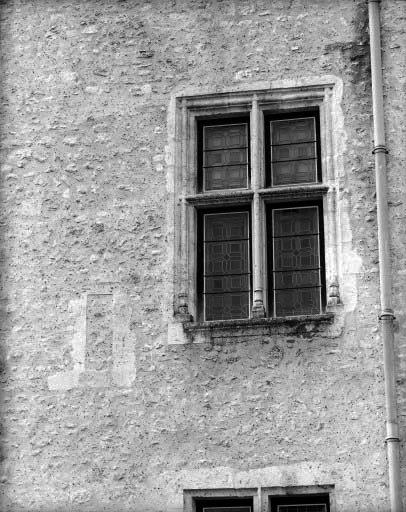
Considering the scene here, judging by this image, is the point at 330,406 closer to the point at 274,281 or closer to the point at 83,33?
the point at 274,281

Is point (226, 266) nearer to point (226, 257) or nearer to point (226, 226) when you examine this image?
point (226, 257)

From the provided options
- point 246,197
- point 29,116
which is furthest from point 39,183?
point 246,197

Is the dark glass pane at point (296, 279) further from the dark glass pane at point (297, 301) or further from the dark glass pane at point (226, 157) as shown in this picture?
the dark glass pane at point (226, 157)

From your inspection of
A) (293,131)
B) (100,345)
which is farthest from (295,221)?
(100,345)

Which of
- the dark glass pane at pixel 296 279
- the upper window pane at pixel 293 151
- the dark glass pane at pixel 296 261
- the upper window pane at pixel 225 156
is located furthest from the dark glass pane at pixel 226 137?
the dark glass pane at pixel 296 279

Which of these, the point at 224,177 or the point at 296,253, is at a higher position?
the point at 224,177

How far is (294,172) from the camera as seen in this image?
1415cm

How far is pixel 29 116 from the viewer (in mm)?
14555

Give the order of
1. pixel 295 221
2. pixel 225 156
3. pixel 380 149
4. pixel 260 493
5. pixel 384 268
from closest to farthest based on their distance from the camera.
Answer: pixel 260 493
pixel 384 268
pixel 380 149
pixel 295 221
pixel 225 156

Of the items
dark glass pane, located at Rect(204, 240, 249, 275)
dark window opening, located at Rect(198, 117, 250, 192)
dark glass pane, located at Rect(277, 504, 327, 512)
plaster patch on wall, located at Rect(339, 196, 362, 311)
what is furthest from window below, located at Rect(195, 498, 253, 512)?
dark window opening, located at Rect(198, 117, 250, 192)

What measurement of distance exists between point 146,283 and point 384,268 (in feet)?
6.57

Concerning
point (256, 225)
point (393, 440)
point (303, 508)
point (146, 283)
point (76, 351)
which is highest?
point (256, 225)

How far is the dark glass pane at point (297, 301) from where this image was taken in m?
13.6

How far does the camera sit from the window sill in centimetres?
1338
